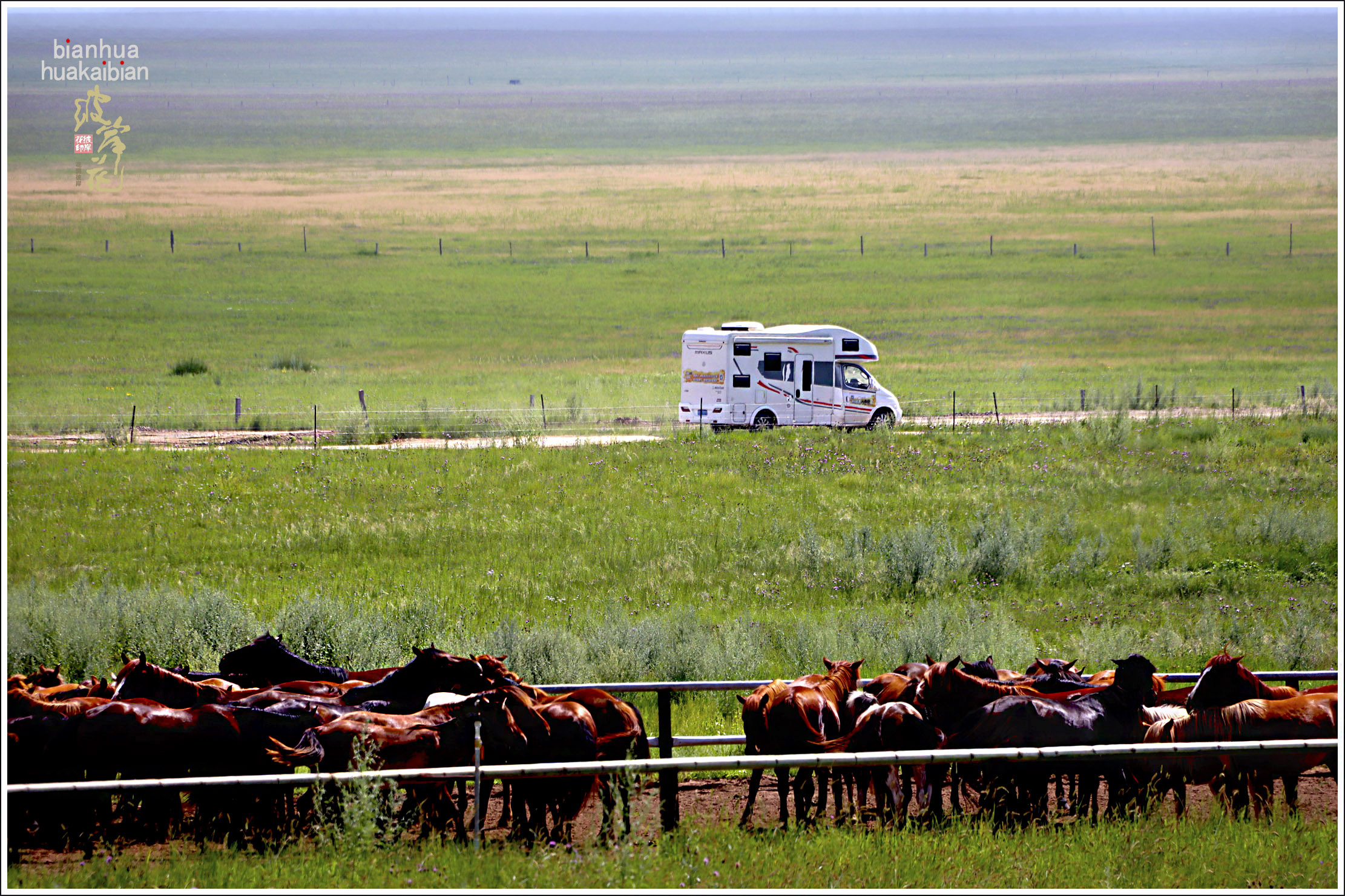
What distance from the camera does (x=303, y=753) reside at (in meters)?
7.00

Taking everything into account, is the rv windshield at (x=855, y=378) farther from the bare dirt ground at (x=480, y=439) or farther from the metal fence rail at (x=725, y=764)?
the metal fence rail at (x=725, y=764)

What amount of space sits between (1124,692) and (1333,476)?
18717 mm

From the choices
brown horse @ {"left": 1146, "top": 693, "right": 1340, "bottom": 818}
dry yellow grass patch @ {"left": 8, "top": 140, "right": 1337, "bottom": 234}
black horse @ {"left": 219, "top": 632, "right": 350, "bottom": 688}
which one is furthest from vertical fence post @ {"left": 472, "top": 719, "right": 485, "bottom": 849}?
dry yellow grass patch @ {"left": 8, "top": 140, "right": 1337, "bottom": 234}

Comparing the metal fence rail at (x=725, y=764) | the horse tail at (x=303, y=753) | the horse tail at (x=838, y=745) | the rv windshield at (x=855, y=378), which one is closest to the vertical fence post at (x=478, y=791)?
the metal fence rail at (x=725, y=764)

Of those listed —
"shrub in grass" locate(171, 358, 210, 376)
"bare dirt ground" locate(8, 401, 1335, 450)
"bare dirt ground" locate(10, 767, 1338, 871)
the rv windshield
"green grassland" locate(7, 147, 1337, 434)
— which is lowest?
"bare dirt ground" locate(10, 767, 1338, 871)

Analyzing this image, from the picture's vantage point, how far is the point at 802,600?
56.2 feet

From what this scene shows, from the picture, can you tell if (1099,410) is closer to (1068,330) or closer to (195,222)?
(1068,330)

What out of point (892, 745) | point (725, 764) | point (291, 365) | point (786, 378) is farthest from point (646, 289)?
point (725, 764)

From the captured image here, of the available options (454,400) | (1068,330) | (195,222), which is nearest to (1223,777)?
(454,400)

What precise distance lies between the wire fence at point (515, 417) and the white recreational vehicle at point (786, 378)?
1.78 ft

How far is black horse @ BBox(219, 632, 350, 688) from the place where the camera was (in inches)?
355

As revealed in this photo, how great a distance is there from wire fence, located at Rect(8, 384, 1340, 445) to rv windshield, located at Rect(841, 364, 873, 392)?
958mm

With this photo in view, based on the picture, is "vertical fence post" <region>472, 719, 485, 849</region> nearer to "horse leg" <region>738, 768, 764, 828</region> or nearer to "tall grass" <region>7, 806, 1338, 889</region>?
"tall grass" <region>7, 806, 1338, 889</region>

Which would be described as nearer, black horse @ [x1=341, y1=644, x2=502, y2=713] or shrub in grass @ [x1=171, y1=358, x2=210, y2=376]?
black horse @ [x1=341, y1=644, x2=502, y2=713]
